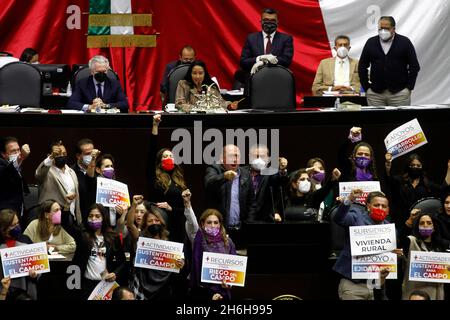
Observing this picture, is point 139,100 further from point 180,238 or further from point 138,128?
point 180,238

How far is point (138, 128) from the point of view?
12641 millimetres

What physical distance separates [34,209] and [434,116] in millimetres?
4147

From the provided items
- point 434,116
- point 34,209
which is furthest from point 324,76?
point 34,209

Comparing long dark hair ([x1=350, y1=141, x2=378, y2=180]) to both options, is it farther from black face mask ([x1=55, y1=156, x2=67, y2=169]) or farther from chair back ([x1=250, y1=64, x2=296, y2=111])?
black face mask ([x1=55, y1=156, x2=67, y2=169])

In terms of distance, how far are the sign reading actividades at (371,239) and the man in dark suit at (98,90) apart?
10.9ft

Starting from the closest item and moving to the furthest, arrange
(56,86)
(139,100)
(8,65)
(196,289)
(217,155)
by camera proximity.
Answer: (196,289) → (217,155) → (8,65) → (56,86) → (139,100)

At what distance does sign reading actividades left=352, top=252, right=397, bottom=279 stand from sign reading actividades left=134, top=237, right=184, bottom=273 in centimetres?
148

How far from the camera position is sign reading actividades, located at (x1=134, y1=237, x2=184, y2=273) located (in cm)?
1084

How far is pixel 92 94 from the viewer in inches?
522

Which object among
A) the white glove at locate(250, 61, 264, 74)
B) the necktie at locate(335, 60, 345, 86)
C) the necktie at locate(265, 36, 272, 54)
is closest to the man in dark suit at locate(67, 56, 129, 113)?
the white glove at locate(250, 61, 264, 74)

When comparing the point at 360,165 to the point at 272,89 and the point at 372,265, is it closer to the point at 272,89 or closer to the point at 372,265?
the point at 372,265

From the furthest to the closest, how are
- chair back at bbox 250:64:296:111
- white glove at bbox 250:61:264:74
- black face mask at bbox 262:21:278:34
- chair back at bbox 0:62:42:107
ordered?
1. black face mask at bbox 262:21:278:34
2. white glove at bbox 250:61:264:74
3. chair back at bbox 250:64:296:111
4. chair back at bbox 0:62:42:107

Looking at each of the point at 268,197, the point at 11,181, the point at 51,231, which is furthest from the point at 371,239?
the point at 11,181

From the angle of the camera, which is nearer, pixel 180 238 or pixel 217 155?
pixel 180 238
